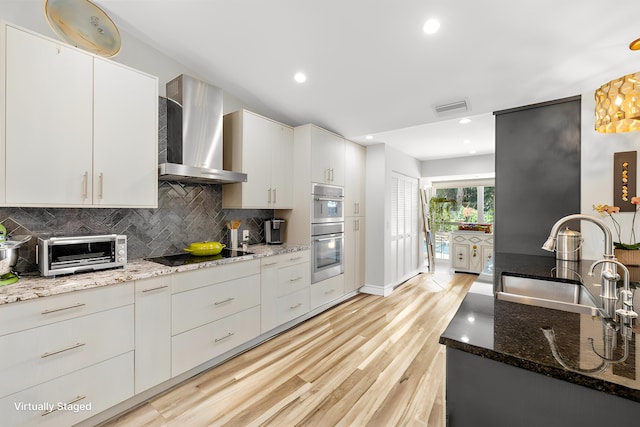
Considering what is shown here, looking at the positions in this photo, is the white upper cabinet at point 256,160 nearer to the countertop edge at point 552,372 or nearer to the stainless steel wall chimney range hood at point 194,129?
the stainless steel wall chimney range hood at point 194,129

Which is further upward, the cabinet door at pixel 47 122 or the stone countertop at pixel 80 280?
the cabinet door at pixel 47 122

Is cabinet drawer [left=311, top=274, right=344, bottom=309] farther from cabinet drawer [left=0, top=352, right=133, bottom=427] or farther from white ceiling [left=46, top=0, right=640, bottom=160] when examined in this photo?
white ceiling [left=46, top=0, right=640, bottom=160]

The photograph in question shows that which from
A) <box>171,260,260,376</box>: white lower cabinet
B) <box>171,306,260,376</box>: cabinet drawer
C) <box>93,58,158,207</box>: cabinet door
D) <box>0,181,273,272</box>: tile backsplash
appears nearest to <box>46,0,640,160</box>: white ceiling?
<box>93,58,158,207</box>: cabinet door

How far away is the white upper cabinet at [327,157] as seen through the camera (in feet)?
11.3

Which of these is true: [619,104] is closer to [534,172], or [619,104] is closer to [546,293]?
[546,293]

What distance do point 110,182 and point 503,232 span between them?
367 cm

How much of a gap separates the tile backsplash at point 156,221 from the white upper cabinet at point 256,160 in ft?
0.84

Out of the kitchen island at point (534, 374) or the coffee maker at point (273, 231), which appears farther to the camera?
the coffee maker at point (273, 231)

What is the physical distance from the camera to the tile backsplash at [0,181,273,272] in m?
1.93

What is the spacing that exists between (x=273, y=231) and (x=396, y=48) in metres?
2.37

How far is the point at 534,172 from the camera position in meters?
2.73

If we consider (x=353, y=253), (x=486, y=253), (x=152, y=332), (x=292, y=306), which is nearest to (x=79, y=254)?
(x=152, y=332)

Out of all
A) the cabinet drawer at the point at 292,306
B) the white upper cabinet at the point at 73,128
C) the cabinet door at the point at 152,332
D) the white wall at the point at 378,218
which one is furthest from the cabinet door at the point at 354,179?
the cabinet door at the point at 152,332

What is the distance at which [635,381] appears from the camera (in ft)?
2.03
